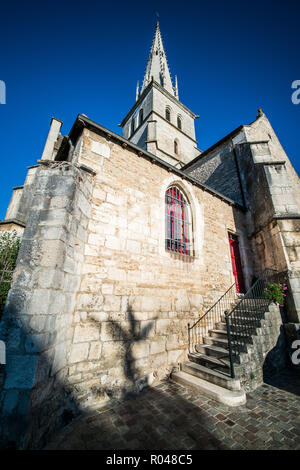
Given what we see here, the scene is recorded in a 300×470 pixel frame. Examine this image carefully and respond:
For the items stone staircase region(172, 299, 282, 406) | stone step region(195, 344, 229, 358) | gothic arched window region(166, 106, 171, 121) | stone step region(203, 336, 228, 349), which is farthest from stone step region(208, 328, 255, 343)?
gothic arched window region(166, 106, 171, 121)

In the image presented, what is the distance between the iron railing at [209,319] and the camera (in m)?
4.80

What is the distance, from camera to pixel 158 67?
70.3 feet

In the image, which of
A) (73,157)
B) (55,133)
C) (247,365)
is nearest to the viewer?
(247,365)

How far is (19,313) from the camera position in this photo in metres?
2.28

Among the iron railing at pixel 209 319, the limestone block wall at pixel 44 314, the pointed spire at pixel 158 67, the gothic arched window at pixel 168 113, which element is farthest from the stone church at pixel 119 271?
the pointed spire at pixel 158 67

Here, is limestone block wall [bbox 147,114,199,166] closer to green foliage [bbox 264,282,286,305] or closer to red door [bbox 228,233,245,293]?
A: red door [bbox 228,233,245,293]

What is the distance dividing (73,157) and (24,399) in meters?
4.40

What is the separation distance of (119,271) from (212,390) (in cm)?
282

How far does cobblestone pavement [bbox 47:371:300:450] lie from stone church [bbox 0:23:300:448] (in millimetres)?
264

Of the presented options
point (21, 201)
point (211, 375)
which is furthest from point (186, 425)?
point (21, 201)

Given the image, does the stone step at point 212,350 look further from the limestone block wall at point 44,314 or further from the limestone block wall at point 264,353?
the limestone block wall at point 44,314

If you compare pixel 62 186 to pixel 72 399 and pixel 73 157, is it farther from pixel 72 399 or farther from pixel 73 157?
pixel 72 399

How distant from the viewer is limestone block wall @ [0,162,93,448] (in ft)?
6.57
